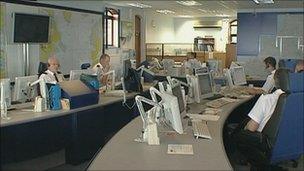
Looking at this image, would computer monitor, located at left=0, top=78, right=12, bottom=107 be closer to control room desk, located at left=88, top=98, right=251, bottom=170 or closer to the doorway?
control room desk, located at left=88, top=98, right=251, bottom=170

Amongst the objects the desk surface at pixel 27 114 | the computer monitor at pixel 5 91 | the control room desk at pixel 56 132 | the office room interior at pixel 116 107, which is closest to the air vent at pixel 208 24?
the office room interior at pixel 116 107

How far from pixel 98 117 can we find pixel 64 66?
4.53m

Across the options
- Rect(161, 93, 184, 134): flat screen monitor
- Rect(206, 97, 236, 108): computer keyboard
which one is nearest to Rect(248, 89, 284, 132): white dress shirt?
Rect(206, 97, 236, 108): computer keyboard

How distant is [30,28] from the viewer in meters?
8.00

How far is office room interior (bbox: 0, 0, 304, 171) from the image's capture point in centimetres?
290

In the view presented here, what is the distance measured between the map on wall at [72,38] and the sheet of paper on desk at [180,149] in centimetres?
634

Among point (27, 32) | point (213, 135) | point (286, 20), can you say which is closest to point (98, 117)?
point (213, 135)

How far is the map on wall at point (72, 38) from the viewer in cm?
888

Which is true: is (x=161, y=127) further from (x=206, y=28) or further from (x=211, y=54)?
(x=206, y=28)

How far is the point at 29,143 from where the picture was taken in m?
4.61

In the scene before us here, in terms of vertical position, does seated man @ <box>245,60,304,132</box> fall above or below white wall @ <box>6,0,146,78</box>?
below

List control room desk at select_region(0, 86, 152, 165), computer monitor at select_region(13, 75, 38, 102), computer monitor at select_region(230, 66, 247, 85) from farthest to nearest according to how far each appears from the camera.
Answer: computer monitor at select_region(230, 66, 247, 85) < computer monitor at select_region(13, 75, 38, 102) < control room desk at select_region(0, 86, 152, 165)

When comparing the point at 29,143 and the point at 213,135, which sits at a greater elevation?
the point at 213,135

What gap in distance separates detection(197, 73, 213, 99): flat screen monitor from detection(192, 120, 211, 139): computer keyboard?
1502 millimetres
